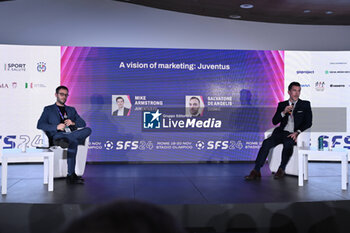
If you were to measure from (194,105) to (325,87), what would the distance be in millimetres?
2538

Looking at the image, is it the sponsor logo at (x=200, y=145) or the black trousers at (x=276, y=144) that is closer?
the black trousers at (x=276, y=144)

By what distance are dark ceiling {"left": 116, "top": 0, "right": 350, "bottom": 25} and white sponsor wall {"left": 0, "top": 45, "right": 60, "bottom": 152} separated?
6.75ft

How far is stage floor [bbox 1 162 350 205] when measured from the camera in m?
3.50

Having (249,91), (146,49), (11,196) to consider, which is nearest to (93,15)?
(146,49)

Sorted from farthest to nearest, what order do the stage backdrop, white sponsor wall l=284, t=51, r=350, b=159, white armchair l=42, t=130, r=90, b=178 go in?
white sponsor wall l=284, t=51, r=350, b=159 → the stage backdrop → white armchair l=42, t=130, r=90, b=178

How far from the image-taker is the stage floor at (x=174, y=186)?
3.50 metres

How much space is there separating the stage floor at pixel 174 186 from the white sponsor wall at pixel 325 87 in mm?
981

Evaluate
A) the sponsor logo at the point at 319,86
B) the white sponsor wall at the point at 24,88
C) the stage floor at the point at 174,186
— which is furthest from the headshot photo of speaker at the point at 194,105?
the white sponsor wall at the point at 24,88

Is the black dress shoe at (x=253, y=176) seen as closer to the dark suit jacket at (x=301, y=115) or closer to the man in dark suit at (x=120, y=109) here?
the dark suit jacket at (x=301, y=115)

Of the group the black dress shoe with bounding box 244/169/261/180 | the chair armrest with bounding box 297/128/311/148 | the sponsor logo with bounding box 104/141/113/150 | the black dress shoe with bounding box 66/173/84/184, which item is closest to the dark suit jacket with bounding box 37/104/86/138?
the black dress shoe with bounding box 66/173/84/184

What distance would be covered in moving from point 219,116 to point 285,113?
5.35 ft

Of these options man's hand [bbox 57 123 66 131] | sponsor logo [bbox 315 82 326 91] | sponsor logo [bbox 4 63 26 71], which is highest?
sponsor logo [bbox 4 63 26 71]

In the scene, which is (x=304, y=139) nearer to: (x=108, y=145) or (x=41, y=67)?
(x=108, y=145)

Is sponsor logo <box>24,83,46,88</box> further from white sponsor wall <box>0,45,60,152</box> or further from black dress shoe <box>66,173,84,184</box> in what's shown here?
black dress shoe <box>66,173,84,184</box>
